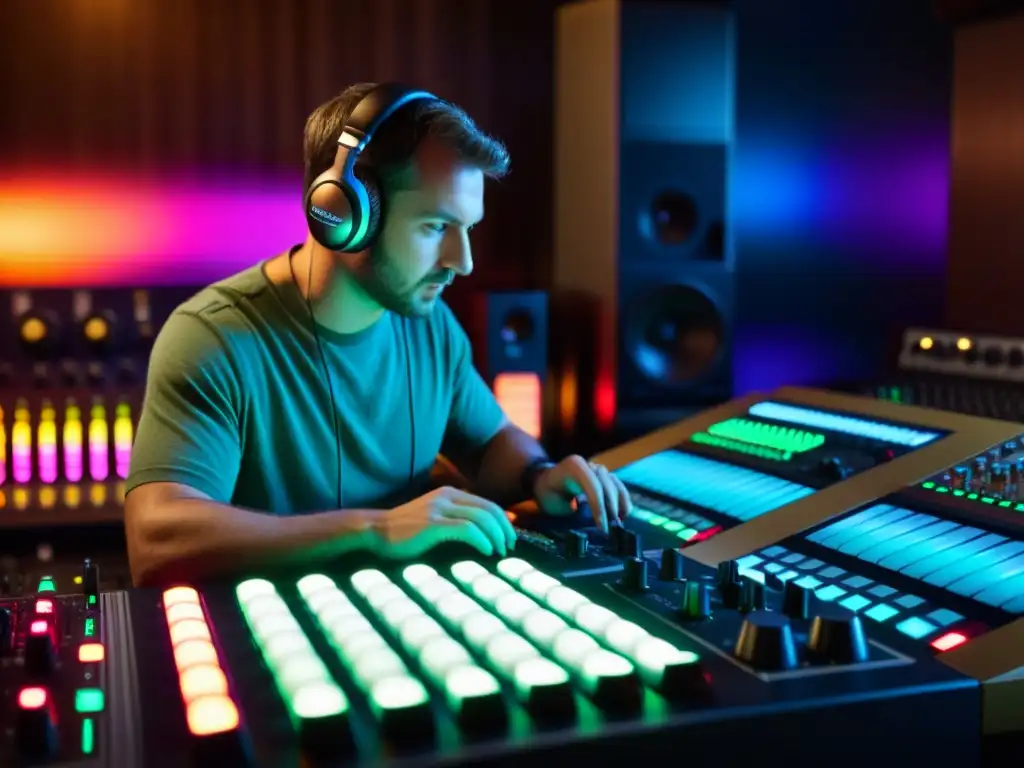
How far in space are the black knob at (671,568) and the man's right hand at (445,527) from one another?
0.57ft

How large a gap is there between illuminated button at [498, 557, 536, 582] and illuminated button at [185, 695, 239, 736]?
1.11 ft

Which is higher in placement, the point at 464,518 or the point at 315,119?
the point at 315,119

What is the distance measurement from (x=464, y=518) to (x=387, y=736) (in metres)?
0.46

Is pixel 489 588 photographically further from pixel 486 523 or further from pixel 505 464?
pixel 505 464

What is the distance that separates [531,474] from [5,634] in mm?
873

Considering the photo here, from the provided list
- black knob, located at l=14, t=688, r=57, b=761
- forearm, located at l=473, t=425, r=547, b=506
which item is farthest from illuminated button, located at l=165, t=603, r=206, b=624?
forearm, located at l=473, t=425, r=547, b=506

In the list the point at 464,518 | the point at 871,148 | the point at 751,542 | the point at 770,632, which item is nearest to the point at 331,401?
the point at 464,518

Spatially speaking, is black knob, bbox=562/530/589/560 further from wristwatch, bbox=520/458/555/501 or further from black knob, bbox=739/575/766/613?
wristwatch, bbox=520/458/555/501

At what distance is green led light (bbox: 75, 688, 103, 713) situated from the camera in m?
0.71

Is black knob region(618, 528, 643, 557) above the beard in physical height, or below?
below

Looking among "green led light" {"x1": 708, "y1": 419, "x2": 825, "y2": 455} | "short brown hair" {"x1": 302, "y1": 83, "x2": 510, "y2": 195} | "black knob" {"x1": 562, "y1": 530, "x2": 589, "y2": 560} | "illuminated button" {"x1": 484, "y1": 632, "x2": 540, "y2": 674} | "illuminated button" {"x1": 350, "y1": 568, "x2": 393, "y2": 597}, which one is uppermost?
"short brown hair" {"x1": 302, "y1": 83, "x2": 510, "y2": 195}

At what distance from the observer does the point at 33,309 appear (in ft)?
7.69

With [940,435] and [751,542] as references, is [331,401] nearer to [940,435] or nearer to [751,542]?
[751,542]

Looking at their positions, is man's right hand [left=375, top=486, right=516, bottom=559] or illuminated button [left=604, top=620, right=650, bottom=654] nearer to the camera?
illuminated button [left=604, top=620, right=650, bottom=654]
